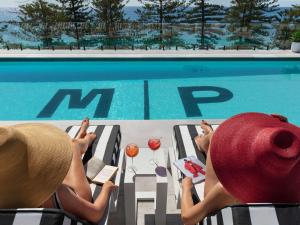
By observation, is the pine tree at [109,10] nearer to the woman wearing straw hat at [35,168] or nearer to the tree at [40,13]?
the tree at [40,13]

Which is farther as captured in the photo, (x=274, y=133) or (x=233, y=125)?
(x=233, y=125)

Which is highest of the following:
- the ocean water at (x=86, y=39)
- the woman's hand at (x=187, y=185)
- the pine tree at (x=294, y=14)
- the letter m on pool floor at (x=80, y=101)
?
the pine tree at (x=294, y=14)

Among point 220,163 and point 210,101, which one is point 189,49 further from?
point 220,163

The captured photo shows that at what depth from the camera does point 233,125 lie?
1597 mm

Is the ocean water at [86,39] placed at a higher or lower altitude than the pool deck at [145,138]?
higher

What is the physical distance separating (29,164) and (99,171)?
1525 millimetres

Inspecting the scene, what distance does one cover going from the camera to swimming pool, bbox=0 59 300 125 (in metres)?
6.70

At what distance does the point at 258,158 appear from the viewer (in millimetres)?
1448

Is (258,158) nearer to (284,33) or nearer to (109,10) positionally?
(284,33)

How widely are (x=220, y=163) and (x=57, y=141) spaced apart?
993 millimetres

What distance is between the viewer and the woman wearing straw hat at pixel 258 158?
144cm

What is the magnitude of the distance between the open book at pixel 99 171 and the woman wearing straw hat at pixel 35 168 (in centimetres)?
88

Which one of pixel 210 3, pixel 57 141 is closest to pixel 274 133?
pixel 57 141

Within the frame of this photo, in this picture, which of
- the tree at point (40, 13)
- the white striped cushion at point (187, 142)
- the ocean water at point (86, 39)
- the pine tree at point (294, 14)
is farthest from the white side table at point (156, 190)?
the pine tree at point (294, 14)
